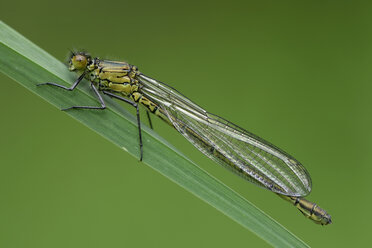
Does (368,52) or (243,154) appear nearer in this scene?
(243,154)

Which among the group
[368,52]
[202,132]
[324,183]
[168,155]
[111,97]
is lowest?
[168,155]

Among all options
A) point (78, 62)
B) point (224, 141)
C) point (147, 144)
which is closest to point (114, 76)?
point (78, 62)

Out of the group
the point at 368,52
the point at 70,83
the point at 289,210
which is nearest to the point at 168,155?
the point at 70,83

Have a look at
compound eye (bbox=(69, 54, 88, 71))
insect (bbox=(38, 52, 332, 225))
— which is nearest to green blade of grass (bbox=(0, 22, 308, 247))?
compound eye (bbox=(69, 54, 88, 71))

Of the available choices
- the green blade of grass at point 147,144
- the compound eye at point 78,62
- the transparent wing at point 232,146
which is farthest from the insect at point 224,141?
the green blade of grass at point 147,144

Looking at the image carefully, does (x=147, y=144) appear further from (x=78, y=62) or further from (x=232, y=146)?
(x=232, y=146)

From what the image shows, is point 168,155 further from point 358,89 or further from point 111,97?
point 358,89

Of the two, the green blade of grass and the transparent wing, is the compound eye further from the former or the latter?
the transparent wing
